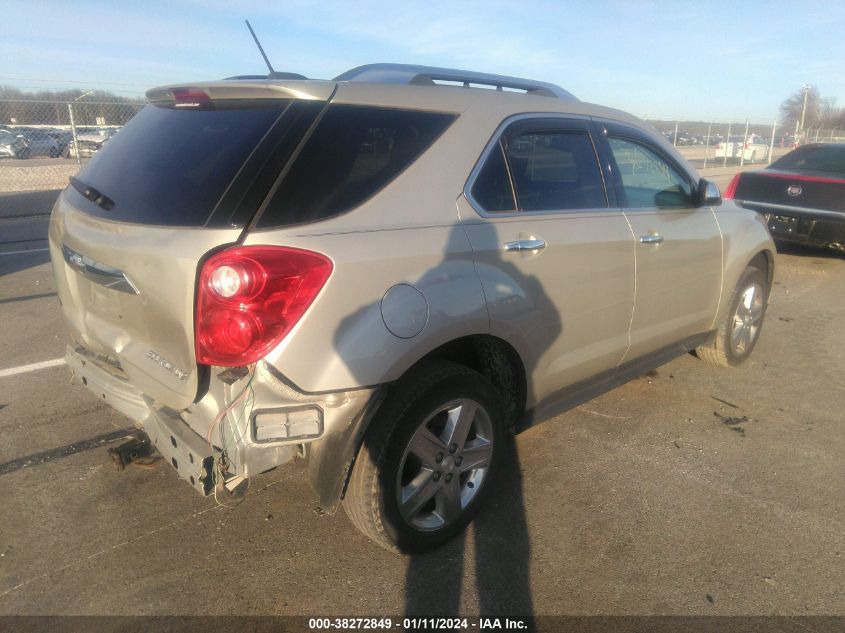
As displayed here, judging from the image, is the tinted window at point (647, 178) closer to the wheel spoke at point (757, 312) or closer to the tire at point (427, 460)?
the wheel spoke at point (757, 312)

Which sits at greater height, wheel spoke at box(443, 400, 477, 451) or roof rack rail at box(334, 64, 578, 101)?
roof rack rail at box(334, 64, 578, 101)

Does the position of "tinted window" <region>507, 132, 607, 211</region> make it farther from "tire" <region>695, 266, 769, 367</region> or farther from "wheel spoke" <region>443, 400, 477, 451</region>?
"tire" <region>695, 266, 769, 367</region>

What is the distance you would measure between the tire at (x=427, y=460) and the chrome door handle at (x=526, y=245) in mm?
562

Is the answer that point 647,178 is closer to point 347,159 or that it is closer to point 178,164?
point 347,159

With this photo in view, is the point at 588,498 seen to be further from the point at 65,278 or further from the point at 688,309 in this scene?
the point at 65,278

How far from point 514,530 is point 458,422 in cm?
63

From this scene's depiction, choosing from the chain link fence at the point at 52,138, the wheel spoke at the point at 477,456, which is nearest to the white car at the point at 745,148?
the chain link fence at the point at 52,138

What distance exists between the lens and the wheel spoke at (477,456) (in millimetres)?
2924

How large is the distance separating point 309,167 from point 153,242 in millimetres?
602

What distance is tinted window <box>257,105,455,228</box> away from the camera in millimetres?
2354

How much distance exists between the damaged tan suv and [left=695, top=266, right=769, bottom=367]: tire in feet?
5.39

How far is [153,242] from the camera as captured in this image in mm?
2359

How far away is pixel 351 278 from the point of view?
2352 mm

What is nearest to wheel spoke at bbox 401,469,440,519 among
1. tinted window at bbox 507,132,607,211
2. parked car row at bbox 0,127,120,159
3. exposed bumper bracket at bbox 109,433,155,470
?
tinted window at bbox 507,132,607,211
